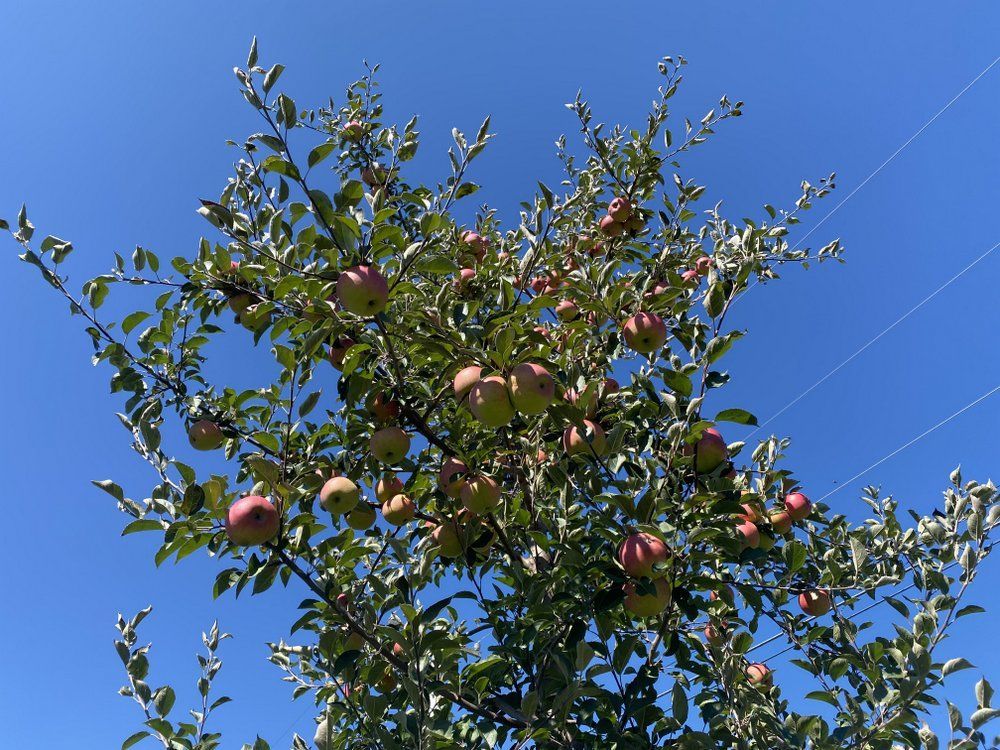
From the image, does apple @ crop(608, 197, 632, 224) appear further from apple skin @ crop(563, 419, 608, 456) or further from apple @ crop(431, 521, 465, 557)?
apple @ crop(431, 521, 465, 557)

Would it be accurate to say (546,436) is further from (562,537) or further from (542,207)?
(542,207)

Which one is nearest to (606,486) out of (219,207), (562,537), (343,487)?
(562,537)

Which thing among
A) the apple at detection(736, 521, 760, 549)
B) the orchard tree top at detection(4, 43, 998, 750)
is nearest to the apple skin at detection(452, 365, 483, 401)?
the orchard tree top at detection(4, 43, 998, 750)

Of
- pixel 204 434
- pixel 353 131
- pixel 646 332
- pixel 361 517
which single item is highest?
pixel 353 131

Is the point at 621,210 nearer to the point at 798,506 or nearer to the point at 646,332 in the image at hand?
the point at 646,332

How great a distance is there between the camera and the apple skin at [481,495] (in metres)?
2.74

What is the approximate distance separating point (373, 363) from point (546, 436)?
1.08m

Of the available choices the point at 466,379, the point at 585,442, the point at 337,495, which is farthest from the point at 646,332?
the point at 337,495

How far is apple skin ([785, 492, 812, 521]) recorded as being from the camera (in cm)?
363

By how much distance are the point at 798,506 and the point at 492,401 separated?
2.38m

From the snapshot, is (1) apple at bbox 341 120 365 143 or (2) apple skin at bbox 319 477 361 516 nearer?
(2) apple skin at bbox 319 477 361 516

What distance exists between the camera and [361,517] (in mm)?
3250

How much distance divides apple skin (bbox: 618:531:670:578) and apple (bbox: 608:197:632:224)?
10.3 feet

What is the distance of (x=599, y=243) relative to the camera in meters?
5.00
